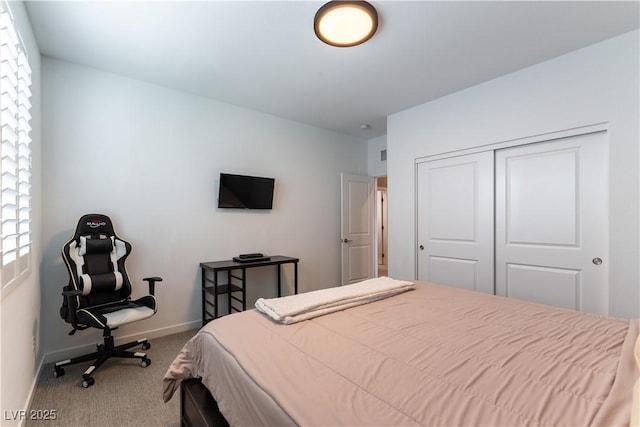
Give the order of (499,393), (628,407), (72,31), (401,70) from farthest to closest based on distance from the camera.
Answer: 1. (401,70)
2. (72,31)
3. (499,393)
4. (628,407)

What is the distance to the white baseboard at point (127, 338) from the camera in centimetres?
252

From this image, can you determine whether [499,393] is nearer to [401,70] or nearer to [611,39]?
[401,70]

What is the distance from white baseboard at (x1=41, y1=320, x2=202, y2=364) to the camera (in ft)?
8.27

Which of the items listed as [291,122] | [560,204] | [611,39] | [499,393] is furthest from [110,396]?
[611,39]

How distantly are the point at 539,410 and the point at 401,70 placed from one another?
9.01ft

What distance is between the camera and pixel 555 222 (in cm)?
263

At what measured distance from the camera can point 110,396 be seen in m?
2.04

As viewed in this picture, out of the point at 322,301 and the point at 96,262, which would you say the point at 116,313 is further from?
the point at 322,301

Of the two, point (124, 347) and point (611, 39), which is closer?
point (611, 39)

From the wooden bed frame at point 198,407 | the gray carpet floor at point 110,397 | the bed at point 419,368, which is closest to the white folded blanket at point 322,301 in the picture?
the bed at point 419,368

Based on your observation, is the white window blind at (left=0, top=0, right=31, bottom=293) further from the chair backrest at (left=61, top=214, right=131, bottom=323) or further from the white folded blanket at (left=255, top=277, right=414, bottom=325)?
the white folded blanket at (left=255, top=277, right=414, bottom=325)

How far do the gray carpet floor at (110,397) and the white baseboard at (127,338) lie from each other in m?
0.08

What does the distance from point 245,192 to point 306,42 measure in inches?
75.9

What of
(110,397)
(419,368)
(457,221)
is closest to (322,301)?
(419,368)
